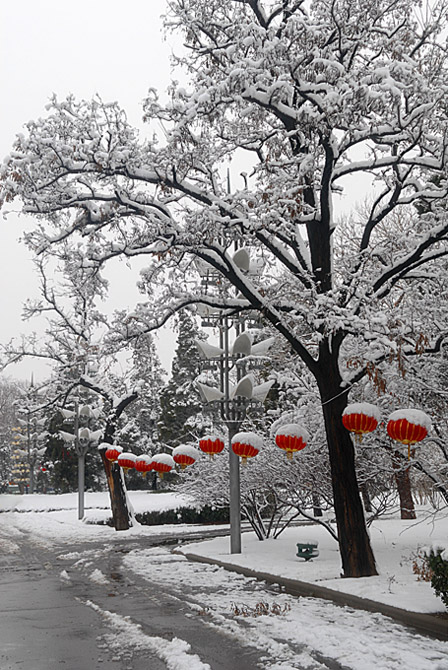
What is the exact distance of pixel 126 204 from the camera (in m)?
12.2

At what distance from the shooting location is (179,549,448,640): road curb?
8.23 metres

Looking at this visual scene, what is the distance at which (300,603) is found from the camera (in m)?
10.4

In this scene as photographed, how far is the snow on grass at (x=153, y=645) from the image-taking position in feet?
23.3

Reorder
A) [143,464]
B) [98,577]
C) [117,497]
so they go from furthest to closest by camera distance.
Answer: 1. [117,497]
2. [143,464]
3. [98,577]

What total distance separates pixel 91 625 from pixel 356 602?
12.4 ft

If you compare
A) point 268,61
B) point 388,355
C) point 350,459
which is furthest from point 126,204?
point 350,459

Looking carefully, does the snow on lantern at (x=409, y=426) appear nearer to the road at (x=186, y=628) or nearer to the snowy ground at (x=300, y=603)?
the snowy ground at (x=300, y=603)

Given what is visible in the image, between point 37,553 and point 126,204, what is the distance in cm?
1290

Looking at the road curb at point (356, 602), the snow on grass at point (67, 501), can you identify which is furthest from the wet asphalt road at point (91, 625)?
the snow on grass at point (67, 501)

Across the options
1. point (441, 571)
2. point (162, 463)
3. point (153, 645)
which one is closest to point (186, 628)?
point (153, 645)

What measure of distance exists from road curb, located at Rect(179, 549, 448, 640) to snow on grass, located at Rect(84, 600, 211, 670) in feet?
9.41

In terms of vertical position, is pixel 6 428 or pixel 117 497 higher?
pixel 6 428

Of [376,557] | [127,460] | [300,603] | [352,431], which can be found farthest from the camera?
[127,460]

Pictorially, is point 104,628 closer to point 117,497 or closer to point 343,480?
point 343,480
